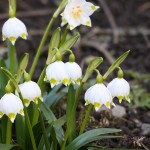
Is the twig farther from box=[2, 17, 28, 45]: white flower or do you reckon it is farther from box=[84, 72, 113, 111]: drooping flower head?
box=[84, 72, 113, 111]: drooping flower head

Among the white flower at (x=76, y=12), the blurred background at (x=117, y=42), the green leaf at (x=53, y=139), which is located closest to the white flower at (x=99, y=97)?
the green leaf at (x=53, y=139)

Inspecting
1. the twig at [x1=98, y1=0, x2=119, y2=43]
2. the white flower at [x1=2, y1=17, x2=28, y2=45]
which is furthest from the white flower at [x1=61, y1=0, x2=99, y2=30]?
the twig at [x1=98, y1=0, x2=119, y2=43]

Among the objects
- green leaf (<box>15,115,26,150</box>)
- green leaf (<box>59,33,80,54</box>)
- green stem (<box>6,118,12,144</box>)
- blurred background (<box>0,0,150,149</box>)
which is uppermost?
blurred background (<box>0,0,150,149</box>)

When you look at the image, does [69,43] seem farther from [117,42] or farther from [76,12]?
[117,42]

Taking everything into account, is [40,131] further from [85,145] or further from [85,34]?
[85,34]

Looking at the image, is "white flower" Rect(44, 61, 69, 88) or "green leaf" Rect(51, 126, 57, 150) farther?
"green leaf" Rect(51, 126, 57, 150)

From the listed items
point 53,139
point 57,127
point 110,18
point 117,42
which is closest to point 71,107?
point 57,127
